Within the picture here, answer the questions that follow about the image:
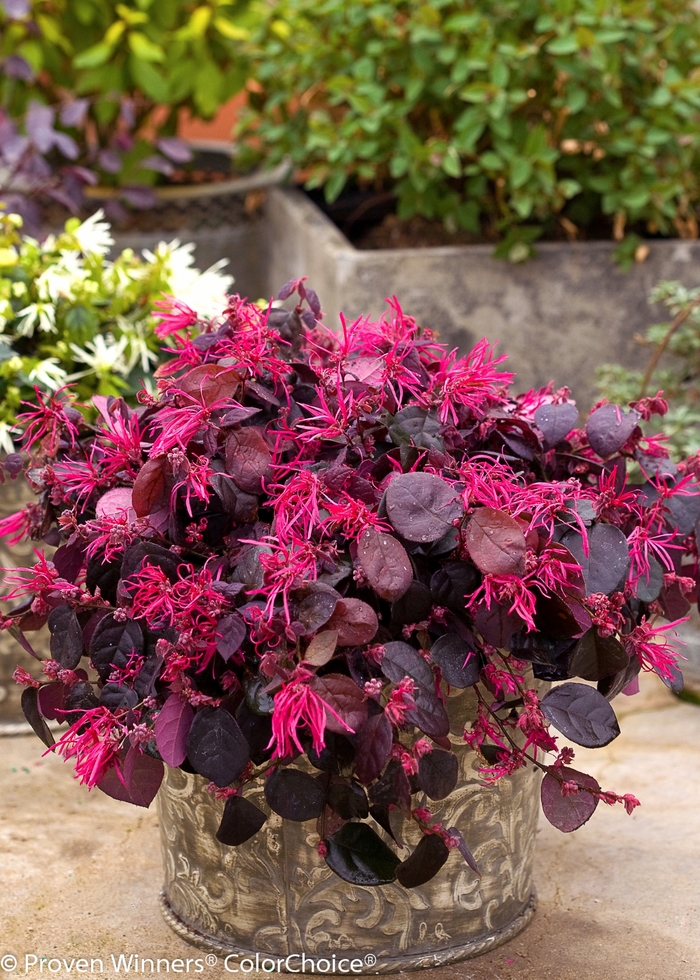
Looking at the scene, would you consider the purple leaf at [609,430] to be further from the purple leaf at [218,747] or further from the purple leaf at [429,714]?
the purple leaf at [218,747]

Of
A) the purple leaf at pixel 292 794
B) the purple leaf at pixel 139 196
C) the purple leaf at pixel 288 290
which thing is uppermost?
the purple leaf at pixel 288 290

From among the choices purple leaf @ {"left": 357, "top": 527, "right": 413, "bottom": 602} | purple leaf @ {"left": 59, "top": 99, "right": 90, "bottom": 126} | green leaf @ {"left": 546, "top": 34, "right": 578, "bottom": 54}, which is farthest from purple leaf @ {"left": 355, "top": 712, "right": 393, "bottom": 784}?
purple leaf @ {"left": 59, "top": 99, "right": 90, "bottom": 126}

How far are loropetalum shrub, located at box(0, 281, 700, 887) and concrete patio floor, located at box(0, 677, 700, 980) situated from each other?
0.23 meters

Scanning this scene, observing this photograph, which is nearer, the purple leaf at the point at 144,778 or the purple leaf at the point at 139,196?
the purple leaf at the point at 144,778

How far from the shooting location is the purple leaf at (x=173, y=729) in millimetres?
995

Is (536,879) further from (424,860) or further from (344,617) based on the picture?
(344,617)

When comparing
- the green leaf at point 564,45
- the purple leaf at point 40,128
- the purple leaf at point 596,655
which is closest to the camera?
the purple leaf at point 596,655

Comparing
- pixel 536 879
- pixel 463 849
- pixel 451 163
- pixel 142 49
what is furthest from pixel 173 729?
pixel 142 49

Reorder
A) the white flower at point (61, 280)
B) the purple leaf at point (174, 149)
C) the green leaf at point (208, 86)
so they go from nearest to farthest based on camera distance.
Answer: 1. the white flower at point (61, 280)
2. the purple leaf at point (174, 149)
3. the green leaf at point (208, 86)

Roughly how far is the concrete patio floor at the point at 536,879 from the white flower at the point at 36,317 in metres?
0.66

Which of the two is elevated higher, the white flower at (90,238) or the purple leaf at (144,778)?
the white flower at (90,238)

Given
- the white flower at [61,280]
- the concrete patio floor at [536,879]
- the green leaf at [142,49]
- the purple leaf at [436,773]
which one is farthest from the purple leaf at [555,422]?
the green leaf at [142,49]

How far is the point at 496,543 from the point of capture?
953mm

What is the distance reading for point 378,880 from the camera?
104 cm
